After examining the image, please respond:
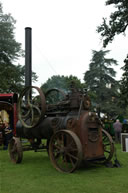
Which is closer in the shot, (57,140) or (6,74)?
(57,140)

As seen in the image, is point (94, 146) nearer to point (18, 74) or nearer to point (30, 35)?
point (30, 35)

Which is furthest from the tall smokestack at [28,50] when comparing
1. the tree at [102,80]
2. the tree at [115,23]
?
the tree at [102,80]

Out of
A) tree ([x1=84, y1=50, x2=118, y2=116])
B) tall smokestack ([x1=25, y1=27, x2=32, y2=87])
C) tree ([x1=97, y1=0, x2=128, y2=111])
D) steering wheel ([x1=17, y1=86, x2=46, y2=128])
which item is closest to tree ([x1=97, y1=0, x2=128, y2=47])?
tree ([x1=97, y1=0, x2=128, y2=111])

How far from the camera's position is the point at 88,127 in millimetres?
6691

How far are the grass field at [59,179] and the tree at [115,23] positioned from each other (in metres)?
11.3

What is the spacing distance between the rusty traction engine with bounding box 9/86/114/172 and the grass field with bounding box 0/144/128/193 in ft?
1.06

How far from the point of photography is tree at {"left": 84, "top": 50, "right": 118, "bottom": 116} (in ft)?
124

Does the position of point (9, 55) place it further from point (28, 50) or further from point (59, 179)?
point (59, 179)

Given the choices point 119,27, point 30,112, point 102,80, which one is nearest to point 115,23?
point 119,27

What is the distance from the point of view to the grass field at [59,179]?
489cm

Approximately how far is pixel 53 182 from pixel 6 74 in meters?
19.7

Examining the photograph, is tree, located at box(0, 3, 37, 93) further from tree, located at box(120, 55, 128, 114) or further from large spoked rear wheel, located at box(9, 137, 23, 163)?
large spoked rear wheel, located at box(9, 137, 23, 163)

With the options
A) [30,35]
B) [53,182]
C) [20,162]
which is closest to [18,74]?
[30,35]

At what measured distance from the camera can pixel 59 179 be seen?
566cm
